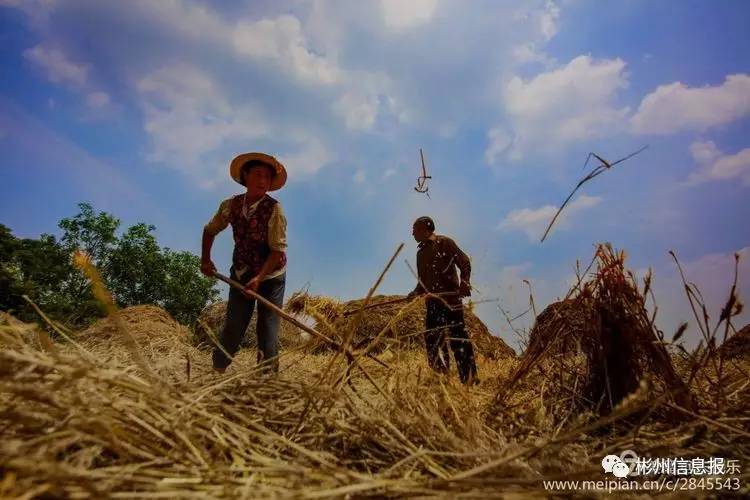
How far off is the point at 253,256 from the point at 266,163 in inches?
34.2

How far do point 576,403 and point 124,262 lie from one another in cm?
2235

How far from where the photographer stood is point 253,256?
143 inches

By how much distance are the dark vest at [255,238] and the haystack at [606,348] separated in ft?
6.82

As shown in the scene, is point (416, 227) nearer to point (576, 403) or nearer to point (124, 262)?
point (576, 403)

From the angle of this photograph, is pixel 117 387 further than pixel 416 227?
No

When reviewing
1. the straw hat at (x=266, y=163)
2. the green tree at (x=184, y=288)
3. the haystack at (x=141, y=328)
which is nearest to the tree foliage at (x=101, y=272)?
the green tree at (x=184, y=288)

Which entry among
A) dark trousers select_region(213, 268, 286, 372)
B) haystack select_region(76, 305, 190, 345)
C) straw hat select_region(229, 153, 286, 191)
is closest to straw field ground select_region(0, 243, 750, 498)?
dark trousers select_region(213, 268, 286, 372)

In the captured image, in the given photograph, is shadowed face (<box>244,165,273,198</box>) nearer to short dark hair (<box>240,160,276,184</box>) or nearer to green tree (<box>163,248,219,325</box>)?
short dark hair (<box>240,160,276,184</box>)

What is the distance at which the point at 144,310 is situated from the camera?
29.4 feet

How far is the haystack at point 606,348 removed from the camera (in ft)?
7.27

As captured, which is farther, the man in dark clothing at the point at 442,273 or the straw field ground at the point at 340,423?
the man in dark clothing at the point at 442,273

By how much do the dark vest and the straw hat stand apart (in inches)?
18.0

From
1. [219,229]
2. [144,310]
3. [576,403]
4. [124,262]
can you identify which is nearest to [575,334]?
[576,403]

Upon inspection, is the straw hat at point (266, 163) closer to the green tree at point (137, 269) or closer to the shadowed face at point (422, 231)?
the shadowed face at point (422, 231)
